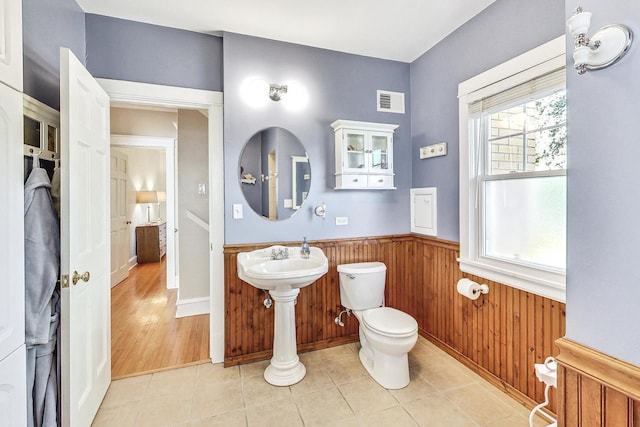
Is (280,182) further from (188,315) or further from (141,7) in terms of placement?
(188,315)

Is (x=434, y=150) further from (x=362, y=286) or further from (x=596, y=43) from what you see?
(x=596, y=43)

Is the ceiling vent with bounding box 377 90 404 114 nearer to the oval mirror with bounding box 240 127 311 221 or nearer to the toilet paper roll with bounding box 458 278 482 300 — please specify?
the oval mirror with bounding box 240 127 311 221

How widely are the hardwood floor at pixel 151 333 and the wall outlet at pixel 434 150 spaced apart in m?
2.52

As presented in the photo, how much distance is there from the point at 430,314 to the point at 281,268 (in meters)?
1.41

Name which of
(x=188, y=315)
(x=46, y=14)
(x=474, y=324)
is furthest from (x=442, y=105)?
(x=188, y=315)

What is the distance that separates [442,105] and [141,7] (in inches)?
91.1

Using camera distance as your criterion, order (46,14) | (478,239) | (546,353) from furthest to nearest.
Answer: (478,239), (546,353), (46,14)

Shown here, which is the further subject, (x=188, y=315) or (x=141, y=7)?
(x=188, y=315)

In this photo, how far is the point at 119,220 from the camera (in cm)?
443

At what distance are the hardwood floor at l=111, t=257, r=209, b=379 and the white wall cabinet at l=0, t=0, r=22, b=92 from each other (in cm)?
199

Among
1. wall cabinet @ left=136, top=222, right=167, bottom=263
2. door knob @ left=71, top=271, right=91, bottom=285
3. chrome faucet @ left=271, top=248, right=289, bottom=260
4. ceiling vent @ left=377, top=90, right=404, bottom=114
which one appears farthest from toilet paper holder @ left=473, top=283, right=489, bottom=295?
wall cabinet @ left=136, top=222, right=167, bottom=263

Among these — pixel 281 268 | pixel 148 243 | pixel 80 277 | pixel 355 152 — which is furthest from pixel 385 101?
pixel 148 243

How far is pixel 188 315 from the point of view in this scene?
3.23 metres

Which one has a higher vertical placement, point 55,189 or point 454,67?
point 454,67
